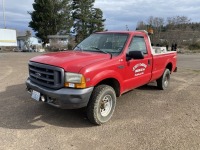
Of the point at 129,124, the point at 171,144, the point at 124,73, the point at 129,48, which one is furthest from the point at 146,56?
the point at 171,144

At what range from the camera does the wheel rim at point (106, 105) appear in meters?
4.39

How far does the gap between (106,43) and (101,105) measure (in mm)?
1630

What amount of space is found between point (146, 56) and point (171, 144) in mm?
2621

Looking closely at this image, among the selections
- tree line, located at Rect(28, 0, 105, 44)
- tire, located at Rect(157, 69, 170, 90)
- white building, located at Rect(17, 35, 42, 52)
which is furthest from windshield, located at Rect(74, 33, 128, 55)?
white building, located at Rect(17, 35, 42, 52)

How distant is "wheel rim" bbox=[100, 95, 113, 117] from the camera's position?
14.4 ft

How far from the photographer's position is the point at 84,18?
50594mm

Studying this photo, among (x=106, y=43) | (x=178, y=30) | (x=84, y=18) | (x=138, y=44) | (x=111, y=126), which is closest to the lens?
(x=111, y=126)

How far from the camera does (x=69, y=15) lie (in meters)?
50.5

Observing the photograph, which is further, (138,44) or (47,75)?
(138,44)

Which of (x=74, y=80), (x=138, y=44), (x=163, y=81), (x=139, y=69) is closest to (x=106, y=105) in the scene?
(x=74, y=80)

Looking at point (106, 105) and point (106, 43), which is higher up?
point (106, 43)

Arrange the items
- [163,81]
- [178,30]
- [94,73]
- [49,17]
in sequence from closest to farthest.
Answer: [94,73] → [163,81] → [178,30] → [49,17]

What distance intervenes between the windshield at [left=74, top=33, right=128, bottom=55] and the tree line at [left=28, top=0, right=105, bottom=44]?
146 feet

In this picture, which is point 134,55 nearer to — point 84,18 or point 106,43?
point 106,43
